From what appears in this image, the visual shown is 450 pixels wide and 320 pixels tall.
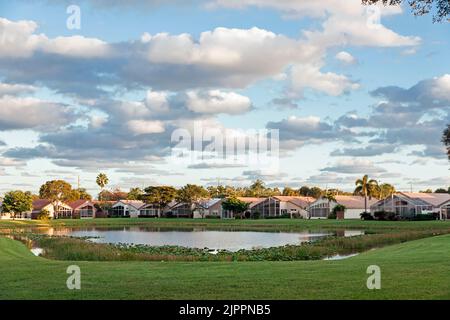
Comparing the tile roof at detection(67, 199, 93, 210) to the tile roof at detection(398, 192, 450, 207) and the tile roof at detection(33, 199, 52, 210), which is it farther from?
the tile roof at detection(398, 192, 450, 207)

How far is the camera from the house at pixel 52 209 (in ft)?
410

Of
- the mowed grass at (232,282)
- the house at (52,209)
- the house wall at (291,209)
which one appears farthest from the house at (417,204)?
the mowed grass at (232,282)

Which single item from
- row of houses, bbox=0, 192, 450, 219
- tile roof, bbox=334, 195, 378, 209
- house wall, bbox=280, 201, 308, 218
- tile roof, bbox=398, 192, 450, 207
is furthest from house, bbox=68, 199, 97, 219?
tile roof, bbox=398, 192, 450, 207

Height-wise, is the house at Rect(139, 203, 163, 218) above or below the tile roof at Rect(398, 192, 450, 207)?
below

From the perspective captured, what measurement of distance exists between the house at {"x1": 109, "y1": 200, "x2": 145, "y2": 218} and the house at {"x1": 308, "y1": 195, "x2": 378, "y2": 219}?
1736 inches

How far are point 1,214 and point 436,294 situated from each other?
120 metres

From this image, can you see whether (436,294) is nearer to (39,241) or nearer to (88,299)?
(88,299)

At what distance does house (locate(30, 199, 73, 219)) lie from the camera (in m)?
125

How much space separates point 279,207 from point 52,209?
5242 cm

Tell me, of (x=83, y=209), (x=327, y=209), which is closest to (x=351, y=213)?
(x=327, y=209)

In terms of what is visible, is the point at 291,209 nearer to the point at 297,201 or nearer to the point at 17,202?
the point at 297,201

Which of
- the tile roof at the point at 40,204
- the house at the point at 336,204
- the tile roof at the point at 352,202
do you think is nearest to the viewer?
the house at the point at 336,204

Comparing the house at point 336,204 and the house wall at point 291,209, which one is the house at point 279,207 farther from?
the house at point 336,204
